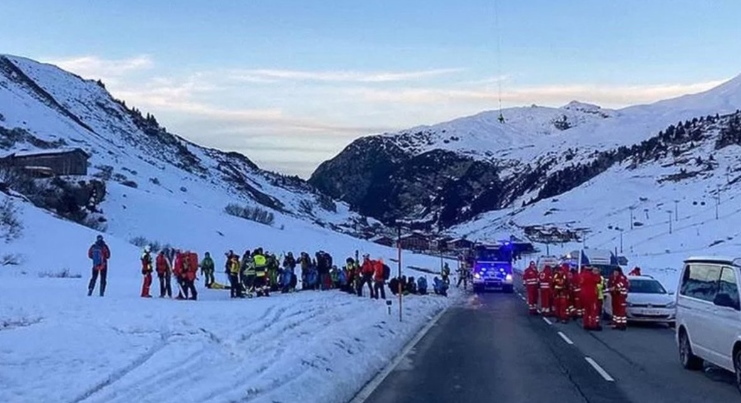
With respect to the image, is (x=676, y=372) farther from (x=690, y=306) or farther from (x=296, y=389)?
(x=296, y=389)

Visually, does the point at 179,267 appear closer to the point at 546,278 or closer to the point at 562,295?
the point at 546,278

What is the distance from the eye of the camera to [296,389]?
12156 mm

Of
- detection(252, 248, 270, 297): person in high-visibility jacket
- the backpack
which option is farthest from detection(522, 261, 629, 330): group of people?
the backpack

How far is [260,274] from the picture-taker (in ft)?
104

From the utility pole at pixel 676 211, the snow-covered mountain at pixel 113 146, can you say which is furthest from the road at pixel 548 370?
the utility pole at pixel 676 211

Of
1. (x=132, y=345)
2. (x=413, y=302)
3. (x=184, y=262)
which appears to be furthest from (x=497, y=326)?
(x=132, y=345)

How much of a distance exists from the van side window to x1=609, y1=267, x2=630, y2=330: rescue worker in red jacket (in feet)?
25.6

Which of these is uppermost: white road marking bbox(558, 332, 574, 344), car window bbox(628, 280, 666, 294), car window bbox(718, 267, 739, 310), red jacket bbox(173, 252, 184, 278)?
car window bbox(718, 267, 739, 310)

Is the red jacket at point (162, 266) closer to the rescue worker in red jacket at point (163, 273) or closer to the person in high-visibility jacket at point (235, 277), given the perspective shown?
the rescue worker in red jacket at point (163, 273)

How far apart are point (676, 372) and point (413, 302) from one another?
18.3 meters

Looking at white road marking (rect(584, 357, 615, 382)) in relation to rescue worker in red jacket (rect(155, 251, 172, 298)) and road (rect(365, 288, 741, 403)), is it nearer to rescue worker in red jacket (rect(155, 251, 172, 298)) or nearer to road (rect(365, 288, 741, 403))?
road (rect(365, 288, 741, 403))

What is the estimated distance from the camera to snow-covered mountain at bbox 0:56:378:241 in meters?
87.2

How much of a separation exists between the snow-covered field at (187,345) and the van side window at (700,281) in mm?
5266

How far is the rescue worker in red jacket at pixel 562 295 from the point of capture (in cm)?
2716
